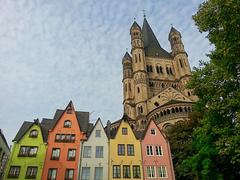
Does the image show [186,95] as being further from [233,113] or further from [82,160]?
[233,113]

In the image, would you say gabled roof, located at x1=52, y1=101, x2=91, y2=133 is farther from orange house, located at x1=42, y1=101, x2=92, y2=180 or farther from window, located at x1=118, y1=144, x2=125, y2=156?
window, located at x1=118, y1=144, x2=125, y2=156

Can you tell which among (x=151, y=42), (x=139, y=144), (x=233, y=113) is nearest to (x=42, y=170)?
(x=139, y=144)

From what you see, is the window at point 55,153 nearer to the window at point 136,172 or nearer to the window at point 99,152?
the window at point 99,152

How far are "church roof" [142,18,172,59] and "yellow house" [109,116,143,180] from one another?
60.6m

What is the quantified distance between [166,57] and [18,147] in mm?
71204

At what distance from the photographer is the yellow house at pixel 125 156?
28.9 meters

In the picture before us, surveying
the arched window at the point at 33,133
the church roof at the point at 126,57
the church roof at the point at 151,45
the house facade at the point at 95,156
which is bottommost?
the house facade at the point at 95,156

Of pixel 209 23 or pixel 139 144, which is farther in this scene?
pixel 139 144

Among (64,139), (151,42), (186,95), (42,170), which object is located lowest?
(42,170)

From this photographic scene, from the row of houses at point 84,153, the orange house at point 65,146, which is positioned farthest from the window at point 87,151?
the orange house at point 65,146

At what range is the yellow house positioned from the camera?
2888 cm

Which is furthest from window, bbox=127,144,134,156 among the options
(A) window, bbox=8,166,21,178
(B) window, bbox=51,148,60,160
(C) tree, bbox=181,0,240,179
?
(A) window, bbox=8,166,21,178

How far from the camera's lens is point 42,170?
91.0 feet

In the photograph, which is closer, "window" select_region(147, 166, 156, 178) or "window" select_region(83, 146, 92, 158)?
"window" select_region(147, 166, 156, 178)
